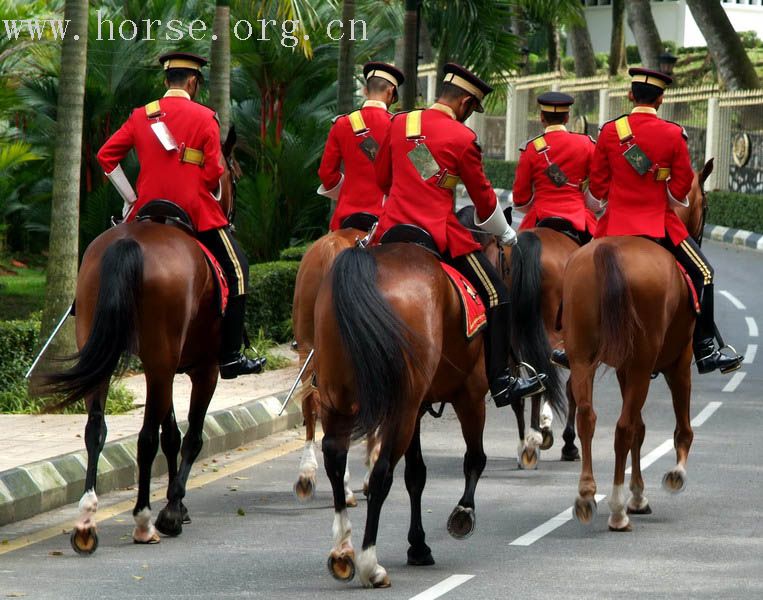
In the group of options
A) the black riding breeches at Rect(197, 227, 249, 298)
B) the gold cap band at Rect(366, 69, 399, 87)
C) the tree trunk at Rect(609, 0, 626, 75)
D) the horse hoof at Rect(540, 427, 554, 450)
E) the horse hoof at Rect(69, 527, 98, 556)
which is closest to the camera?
the horse hoof at Rect(69, 527, 98, 556)

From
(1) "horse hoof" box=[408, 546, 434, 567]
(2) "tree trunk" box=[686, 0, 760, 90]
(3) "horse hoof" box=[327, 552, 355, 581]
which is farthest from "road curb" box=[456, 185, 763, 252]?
(3) "horse hoof" box=[327, 552, 355, 581]

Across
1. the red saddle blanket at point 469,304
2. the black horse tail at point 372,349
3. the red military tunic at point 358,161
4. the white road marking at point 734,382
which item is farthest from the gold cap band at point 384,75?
the white road marking at point 734,382

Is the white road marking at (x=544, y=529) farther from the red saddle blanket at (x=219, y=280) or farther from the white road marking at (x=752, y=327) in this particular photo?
the white road marking at (x=752, y=327)

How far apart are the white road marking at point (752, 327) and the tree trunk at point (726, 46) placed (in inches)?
703

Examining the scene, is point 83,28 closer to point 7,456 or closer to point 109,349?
point 7,456

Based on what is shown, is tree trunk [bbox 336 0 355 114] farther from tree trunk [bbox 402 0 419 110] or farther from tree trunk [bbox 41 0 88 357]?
tree trunk [bbox 41 0 88 357]

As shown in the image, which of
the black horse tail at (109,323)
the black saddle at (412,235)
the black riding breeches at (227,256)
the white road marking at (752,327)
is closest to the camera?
the black saddle at (412,235)

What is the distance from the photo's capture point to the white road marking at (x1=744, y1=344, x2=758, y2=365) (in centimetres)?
1857

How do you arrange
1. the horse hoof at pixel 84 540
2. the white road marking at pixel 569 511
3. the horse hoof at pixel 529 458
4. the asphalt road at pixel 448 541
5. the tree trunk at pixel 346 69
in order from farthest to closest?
the tree trunk at pixel 346 69 → the horse hoof at pixel 529 458 → the white road marking at pixel 569 511 → the horse hoof at pixel 84 540 → the asphalt road at pixel 448 541

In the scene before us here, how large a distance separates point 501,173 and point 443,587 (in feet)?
130

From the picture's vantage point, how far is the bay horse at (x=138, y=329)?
8.67m

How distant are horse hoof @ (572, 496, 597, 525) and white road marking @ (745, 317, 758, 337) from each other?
12074 millimetres

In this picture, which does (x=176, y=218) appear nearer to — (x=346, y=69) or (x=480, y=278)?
(x=480, y=278)

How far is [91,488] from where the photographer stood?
8531mm
